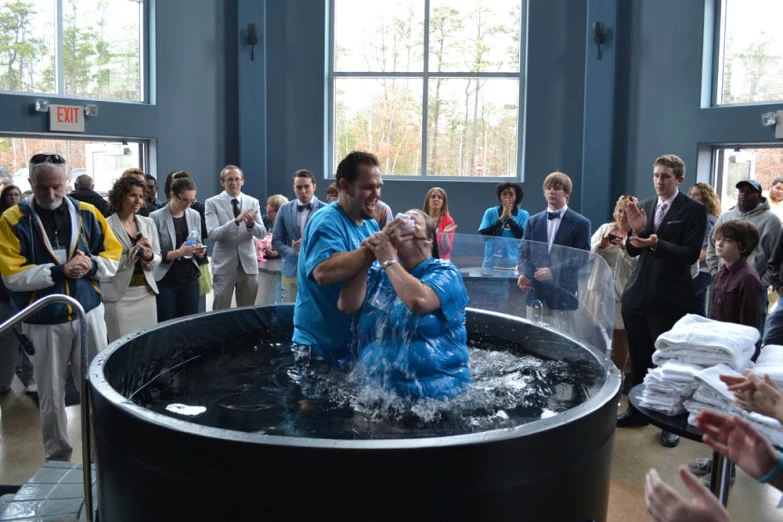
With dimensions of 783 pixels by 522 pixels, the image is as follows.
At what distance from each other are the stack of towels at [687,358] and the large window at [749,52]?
7.43 meters

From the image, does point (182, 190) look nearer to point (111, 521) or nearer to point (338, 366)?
point (338, 366)

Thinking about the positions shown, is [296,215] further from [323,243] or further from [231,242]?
[323,243]

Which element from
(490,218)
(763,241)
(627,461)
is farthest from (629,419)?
(490,218)

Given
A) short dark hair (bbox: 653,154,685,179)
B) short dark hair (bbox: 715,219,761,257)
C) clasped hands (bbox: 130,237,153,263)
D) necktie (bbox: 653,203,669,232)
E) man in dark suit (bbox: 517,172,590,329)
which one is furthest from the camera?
clasped hands (bbox: 130,237,153,263)

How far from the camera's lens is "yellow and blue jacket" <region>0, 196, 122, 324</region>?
12.6ft

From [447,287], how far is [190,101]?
347 inches

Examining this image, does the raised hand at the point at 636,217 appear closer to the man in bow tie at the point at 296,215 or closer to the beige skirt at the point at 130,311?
the man in bow tie at the point at 296,215

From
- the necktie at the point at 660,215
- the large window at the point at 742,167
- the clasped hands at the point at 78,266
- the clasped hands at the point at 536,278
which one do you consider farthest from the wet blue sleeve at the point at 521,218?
the clasped hands at the point at 78,266

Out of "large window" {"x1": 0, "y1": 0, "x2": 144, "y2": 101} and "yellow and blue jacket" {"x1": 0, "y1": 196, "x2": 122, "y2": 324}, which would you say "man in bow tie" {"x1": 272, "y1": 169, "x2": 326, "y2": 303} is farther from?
"large window" {"x1": 0, "y1": 0, "x2": 144, "y2": 101}

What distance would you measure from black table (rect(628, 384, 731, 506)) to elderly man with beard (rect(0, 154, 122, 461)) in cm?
287

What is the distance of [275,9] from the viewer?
11172 millimetres

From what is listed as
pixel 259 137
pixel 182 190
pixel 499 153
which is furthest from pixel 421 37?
pixel 182 190

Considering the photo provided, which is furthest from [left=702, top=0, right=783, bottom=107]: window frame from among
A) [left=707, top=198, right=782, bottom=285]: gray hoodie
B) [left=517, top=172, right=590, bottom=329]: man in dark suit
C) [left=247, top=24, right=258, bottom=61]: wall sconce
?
[left=517, top=172, right=590, bottom=329]: man in dark suit

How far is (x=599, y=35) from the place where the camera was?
33.3 ft
